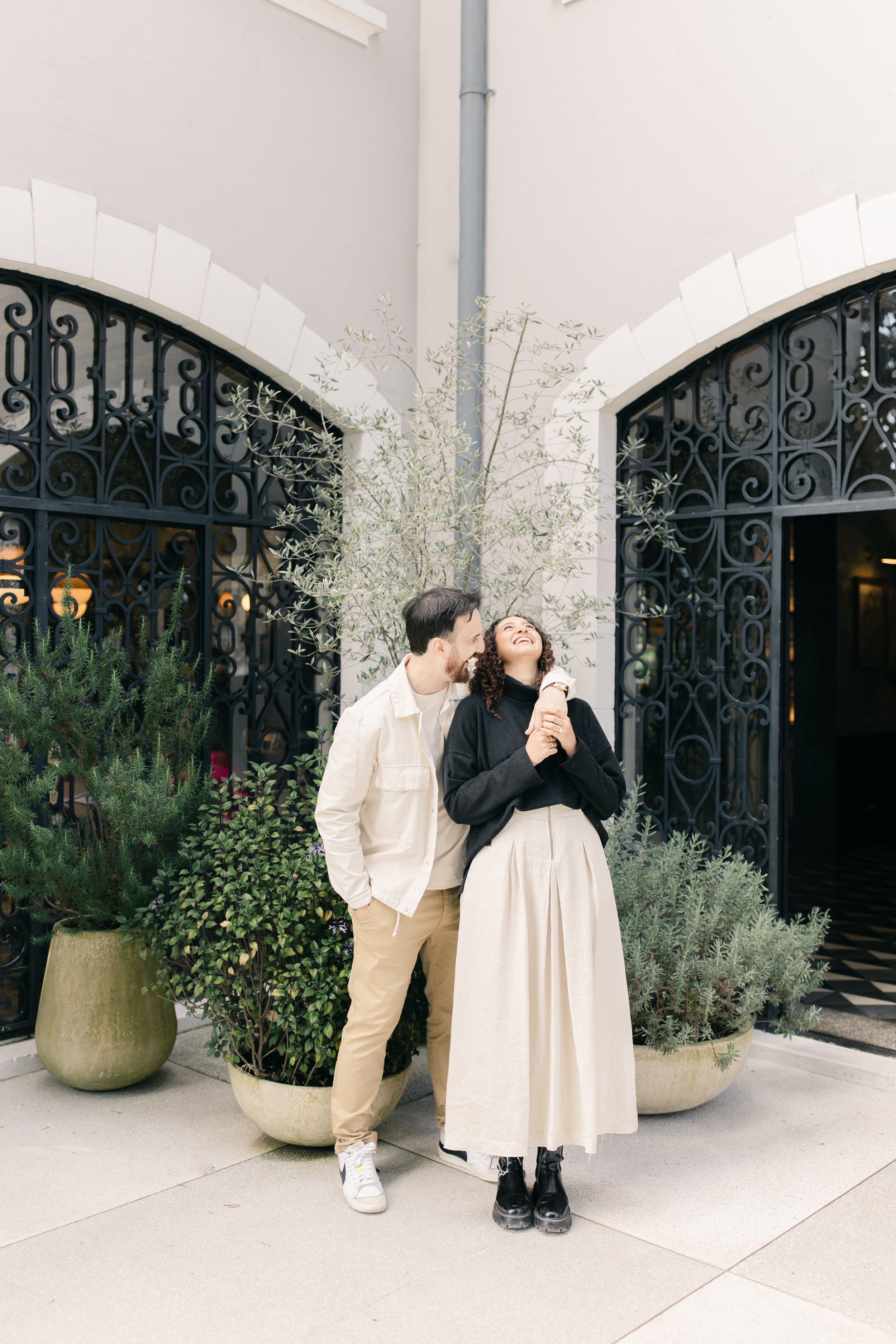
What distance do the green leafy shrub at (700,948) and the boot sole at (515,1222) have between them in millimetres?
870

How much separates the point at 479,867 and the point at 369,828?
395 mm

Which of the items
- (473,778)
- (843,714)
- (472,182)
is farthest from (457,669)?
(843,714)

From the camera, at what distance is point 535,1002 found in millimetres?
3193

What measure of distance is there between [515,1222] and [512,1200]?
0.06 metres

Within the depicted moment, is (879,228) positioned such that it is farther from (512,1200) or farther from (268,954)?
(512,1200)

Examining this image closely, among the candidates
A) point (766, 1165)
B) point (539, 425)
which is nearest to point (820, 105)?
point (539, 425)

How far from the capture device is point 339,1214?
129 inches

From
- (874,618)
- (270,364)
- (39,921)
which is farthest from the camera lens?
(874,618)

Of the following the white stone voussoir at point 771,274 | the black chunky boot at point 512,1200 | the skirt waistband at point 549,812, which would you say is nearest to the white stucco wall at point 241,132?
the white stone voussoir at point 771,274

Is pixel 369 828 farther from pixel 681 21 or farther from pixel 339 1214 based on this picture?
pixel 681 21

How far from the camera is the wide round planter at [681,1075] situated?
12.7 feet

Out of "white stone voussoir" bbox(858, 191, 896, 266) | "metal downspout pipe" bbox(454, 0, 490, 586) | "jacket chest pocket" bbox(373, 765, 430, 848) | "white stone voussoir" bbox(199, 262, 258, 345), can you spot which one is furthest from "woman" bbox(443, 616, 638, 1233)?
"metal downspout pipe" bbox(454, 0, 490, 586)

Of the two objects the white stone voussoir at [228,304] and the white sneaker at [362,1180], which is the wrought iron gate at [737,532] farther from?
the white sneaker at [362,1180]

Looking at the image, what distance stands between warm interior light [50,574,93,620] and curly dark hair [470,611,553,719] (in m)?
2.05
